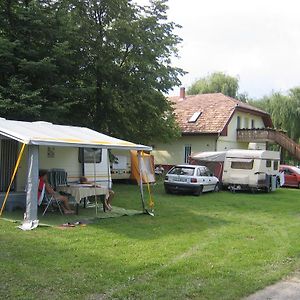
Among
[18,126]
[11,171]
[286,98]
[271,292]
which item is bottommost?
[271,292]

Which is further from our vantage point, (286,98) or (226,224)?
(286,98)

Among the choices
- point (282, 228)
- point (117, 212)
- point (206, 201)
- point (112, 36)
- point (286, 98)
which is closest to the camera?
point (282, 228)

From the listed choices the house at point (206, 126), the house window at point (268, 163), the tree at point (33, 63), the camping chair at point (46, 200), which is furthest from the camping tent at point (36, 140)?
the house at point (206, 126)

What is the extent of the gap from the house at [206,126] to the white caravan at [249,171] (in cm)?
1121

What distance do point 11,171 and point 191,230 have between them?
6469 mm

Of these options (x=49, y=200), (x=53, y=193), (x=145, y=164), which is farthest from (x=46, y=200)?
(x=145, y=164)

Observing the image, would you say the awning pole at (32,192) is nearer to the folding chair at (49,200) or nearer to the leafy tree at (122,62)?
the folding chair at (49,200)

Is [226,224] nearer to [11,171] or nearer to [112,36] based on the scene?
[11,171]

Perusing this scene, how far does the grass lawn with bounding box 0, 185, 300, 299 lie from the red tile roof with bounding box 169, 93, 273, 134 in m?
22.3

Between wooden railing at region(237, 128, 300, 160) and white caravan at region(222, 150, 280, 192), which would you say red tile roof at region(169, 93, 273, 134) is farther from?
white caravan at region(222, 150, 280, 192)

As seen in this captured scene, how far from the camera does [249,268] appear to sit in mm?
8320

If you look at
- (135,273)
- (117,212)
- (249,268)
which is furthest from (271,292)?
(117,212)

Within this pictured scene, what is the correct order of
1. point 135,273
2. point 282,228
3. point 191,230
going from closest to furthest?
point 135,273 < point 191,230 < point 282,228

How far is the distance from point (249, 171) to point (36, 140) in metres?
14.8
